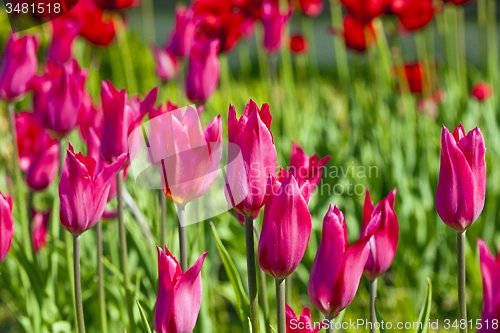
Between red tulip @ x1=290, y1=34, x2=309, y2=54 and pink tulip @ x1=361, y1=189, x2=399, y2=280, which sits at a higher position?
red tulip @ x1=290, y1=34, x2=309, y2=54

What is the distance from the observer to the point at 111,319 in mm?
1435

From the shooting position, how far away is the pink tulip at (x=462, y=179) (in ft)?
2.04

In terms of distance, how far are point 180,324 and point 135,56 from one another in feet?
16.7

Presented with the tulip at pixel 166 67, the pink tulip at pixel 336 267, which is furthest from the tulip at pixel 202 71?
the tulip at pixel 166 67

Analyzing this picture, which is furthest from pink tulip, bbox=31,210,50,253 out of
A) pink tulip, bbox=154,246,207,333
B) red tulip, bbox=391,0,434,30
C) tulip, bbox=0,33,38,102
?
red tulip, bbox=391,0,434,30

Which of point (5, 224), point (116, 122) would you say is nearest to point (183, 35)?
point (116, 122)

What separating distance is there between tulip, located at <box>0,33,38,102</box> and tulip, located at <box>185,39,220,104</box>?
381 mm

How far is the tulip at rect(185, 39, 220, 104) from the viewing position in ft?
4.14

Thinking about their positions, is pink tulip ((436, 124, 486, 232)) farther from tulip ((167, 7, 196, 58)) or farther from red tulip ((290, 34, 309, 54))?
red tulip ((290, 34, 309, 54))

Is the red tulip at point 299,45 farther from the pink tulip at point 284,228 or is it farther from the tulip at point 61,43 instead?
the pink tulip at point 284,228

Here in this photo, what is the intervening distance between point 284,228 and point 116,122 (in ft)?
1.38

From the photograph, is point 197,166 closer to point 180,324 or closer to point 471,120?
point 180,324

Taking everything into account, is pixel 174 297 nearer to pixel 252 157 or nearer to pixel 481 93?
pixel 252 157

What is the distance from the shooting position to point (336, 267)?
60 cm
